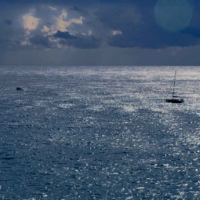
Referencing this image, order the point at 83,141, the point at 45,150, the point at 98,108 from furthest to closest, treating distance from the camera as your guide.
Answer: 1. the point at 98,108
2. the point at 83,141
3. the point at 45,150

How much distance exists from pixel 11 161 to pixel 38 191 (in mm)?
17500

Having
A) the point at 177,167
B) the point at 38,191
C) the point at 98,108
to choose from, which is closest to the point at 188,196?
the point at 177,167

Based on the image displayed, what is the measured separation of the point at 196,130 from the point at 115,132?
A: 918 inches

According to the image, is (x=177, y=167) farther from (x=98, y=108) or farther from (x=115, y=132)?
(x=98, y=108)

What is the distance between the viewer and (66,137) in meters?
93.3

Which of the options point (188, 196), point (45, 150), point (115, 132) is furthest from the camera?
point (115, 132)

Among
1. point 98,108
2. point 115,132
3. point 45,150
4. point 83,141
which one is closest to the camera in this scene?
point 45,150

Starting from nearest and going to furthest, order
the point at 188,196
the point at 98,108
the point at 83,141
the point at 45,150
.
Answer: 1. the point at 188,196
2. the point at 45,150
3. the point at 83,141
4. the point at 98,108

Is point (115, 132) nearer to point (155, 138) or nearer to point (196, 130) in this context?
point (155, 138)

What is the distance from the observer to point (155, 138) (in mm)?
92562

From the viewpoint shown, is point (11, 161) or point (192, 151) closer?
point (11, 161)

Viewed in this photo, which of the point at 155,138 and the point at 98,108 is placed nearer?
the point at 155,138

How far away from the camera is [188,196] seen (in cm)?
5591

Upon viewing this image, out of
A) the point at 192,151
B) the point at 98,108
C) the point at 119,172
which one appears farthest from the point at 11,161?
the point at 98,108
